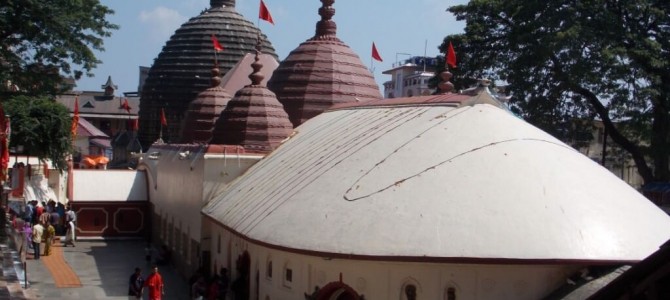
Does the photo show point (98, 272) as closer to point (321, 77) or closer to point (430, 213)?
point (321, 77)

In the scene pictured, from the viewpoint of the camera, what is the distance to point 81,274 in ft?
73.3

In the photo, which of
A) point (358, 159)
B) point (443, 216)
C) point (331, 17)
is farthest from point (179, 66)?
point (443, 216)

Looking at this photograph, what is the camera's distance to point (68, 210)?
96.6 ft

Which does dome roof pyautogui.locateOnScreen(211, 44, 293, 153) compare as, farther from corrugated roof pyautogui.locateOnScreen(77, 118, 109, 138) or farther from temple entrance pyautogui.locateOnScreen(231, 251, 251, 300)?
corrugated roof pyautogui.locateOnScreen(77, 118, 109, 138)

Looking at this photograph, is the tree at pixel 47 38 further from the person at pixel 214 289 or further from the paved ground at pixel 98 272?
the person at pixel 214 289

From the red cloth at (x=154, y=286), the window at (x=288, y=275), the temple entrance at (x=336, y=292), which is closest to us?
the temple entrance at (x=336, y=292)

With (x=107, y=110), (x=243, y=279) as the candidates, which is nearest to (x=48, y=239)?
(x=243, y=279)

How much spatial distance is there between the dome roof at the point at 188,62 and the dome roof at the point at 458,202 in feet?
79.3

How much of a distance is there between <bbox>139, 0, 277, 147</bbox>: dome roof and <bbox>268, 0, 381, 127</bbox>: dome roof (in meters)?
13.6

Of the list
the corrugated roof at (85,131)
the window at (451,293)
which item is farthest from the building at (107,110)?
the window at (451,293)

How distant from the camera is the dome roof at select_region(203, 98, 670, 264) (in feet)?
37.0

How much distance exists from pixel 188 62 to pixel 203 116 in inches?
556

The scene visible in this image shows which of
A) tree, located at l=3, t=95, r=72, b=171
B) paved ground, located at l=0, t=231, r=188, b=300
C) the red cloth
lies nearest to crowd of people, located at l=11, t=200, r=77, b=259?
paved ground, located at l=0, t=231, r=188, b=300

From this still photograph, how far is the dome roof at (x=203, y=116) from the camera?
1021 inches
